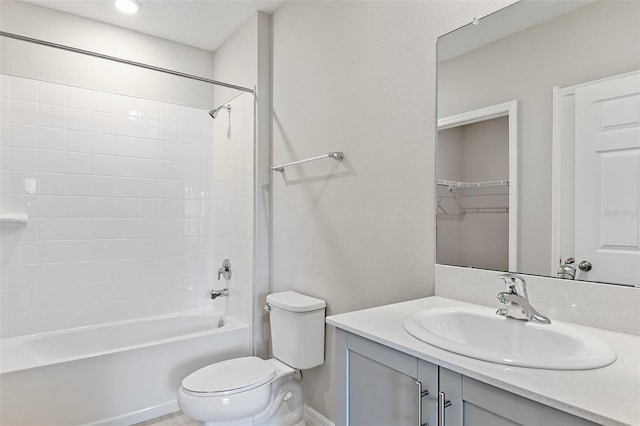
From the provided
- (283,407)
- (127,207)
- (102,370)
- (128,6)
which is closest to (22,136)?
(127,207)

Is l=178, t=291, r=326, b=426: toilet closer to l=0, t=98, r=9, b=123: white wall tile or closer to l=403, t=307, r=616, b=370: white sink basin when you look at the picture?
l=403, t=307, r=616, b=370: white sink basin

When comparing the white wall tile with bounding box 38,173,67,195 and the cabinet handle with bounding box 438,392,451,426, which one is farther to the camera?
the white wall tile with bounding box 38,173,67,195

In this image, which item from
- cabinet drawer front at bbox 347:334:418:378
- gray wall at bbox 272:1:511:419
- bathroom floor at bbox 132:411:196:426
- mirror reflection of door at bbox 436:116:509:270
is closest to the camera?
cabinet drawer front at bbox 347:334:418:378

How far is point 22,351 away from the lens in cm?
230

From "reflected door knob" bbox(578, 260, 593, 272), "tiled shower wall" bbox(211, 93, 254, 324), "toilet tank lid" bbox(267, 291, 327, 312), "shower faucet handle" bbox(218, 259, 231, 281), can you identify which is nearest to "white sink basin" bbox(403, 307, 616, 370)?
"reflected door knob" bbox(578, 260, 593, 272)

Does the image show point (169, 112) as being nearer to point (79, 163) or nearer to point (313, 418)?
point (79, 163)

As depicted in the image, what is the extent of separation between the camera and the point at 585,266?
1139 millimetres

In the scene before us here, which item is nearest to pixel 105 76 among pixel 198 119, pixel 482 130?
pixel 198 119

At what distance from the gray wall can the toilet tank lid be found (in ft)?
0.20

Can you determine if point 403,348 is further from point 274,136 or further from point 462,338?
point 274,136

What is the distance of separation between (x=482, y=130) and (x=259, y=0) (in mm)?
1824

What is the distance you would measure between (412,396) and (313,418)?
1439mm

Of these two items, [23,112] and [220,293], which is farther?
[220,293]

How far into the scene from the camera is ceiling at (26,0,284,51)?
2.55 metres
